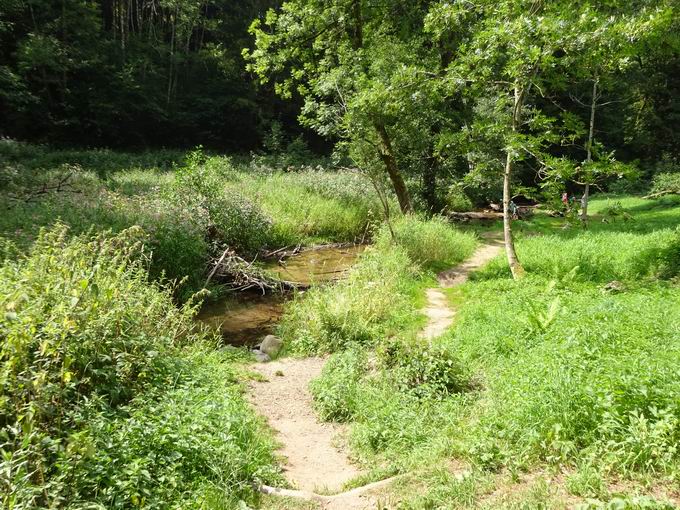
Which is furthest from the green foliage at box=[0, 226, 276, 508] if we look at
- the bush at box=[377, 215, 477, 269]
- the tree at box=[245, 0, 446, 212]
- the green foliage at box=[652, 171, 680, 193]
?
the green foliage at box=[652, 171, 680, 193]

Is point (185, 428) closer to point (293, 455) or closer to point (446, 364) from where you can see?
point (293, 455)

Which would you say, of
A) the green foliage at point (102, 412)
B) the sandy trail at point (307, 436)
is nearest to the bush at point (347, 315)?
the sandy trail at point (307, 436)

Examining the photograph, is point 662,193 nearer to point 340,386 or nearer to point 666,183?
point 666,183

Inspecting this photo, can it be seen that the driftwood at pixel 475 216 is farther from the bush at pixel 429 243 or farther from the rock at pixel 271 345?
the rock at pixel 271 345

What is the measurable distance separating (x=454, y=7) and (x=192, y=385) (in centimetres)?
839

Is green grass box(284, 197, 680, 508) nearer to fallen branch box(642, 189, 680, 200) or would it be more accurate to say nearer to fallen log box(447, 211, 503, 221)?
fallen log box(447, 211, 503, 221)

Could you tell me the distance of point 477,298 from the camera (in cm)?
873

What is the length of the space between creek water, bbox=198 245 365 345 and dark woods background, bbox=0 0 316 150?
570 inches

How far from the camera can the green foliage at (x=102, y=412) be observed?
305 centimetres

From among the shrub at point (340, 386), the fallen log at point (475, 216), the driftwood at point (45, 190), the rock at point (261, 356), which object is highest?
the driftwood at point (45, 190)

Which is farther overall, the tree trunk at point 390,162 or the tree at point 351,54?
the tree trunk at point 390,162

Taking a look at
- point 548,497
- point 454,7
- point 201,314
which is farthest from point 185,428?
point 454,7

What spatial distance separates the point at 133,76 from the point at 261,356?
27918 mm

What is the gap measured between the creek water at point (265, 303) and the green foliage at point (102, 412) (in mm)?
2890
